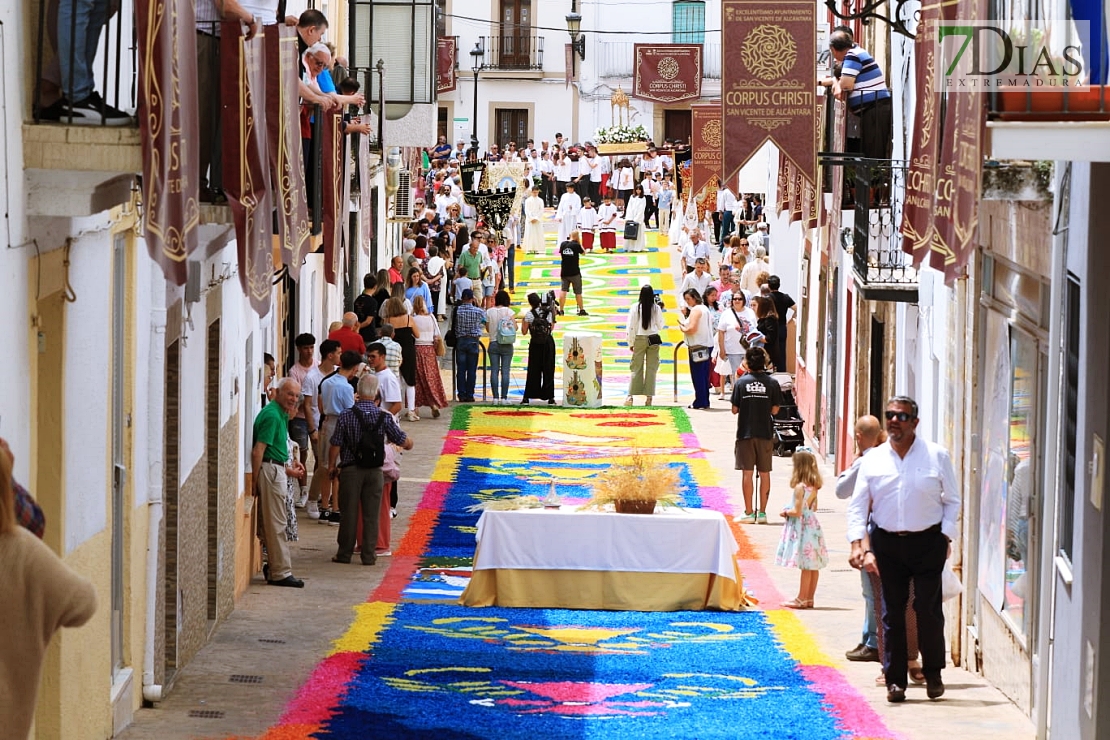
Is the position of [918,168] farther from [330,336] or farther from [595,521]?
[330,336]

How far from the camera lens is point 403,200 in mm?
38719

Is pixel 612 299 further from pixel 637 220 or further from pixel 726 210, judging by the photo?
pixel 637 220

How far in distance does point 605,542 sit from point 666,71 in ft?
172

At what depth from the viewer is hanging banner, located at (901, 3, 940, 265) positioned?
35.7 feet

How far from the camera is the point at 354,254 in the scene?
3203cm

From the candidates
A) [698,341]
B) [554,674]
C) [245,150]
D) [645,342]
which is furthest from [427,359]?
[245,150]

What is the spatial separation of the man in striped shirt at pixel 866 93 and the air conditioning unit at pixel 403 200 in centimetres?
1907

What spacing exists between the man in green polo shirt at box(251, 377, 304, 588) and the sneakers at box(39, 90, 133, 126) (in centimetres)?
611

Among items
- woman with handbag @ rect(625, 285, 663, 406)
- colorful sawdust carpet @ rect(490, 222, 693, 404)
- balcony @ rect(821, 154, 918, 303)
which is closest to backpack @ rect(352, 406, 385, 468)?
balcony @ rect(821, 154, 918, 303)

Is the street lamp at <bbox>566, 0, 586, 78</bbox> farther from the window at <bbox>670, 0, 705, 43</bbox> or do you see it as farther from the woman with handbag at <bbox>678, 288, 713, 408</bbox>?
the woman with handbag at <bbox>678, 288, 713, 408</bbox>

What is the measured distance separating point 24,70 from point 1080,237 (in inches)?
199

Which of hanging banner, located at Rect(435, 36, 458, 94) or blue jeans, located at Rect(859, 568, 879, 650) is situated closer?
blue jeans, located at Rect(859, 568, 879, 650)

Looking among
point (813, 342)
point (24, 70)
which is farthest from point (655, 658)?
point (813, 342)

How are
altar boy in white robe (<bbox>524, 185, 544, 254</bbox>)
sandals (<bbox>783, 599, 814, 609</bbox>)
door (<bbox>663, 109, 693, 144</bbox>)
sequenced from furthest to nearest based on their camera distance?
door (<bbox>663, 109, 693, 144</bbox>) → altar boy in white robe (<bbox>524, 185, 544, 254</bbox>) → sandals (<bbox>783, 599, 814, 609</bbox>)
